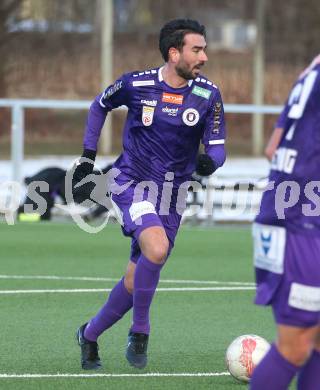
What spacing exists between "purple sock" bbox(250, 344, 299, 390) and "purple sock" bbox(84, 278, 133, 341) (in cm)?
237

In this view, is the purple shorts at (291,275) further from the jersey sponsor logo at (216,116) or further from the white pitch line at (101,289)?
the white pitch line at (101,289)

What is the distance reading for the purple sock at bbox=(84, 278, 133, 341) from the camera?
7.29 metres

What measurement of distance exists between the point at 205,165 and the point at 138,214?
499 millimetres

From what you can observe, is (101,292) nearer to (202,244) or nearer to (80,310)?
(80,310)

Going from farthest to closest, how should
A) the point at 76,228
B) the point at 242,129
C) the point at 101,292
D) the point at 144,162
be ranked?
the point at 242,129 → the point at 76,228 → the point at 101,292 → the point at 144,162

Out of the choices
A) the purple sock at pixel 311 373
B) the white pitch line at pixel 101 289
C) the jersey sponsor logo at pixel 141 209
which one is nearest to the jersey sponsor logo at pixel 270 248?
the purple sock at pixel 311 373

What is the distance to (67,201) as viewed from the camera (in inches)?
667

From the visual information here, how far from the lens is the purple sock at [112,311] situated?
729cm

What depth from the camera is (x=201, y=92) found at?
7480 millimetres

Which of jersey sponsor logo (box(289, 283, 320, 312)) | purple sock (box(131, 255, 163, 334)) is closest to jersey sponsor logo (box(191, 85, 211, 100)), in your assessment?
purple sock (box(131, 255, 163, 334))

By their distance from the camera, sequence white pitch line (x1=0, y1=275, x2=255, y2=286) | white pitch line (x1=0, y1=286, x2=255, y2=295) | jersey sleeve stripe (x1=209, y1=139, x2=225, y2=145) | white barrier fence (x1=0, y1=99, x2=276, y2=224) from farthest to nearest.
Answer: white barrier fence (x1=0, y1=99, x2=276, y2=224) < white pitch line (x1=0, y1=275, x2=255, y2=286) < white pitch line (x1=0, y1=286, x2=255, y2=295) < jersey sleeve stripe (x1=209, y1=139, x2=225, y2=145)

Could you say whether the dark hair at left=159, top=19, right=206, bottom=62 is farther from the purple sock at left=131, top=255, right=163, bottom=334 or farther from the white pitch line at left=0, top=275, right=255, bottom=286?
the white pitch line at left=0, top=275, right=255, bottom=286

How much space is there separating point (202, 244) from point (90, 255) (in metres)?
1.80

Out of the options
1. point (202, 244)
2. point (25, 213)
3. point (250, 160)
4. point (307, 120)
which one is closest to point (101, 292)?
point (202, 244)
